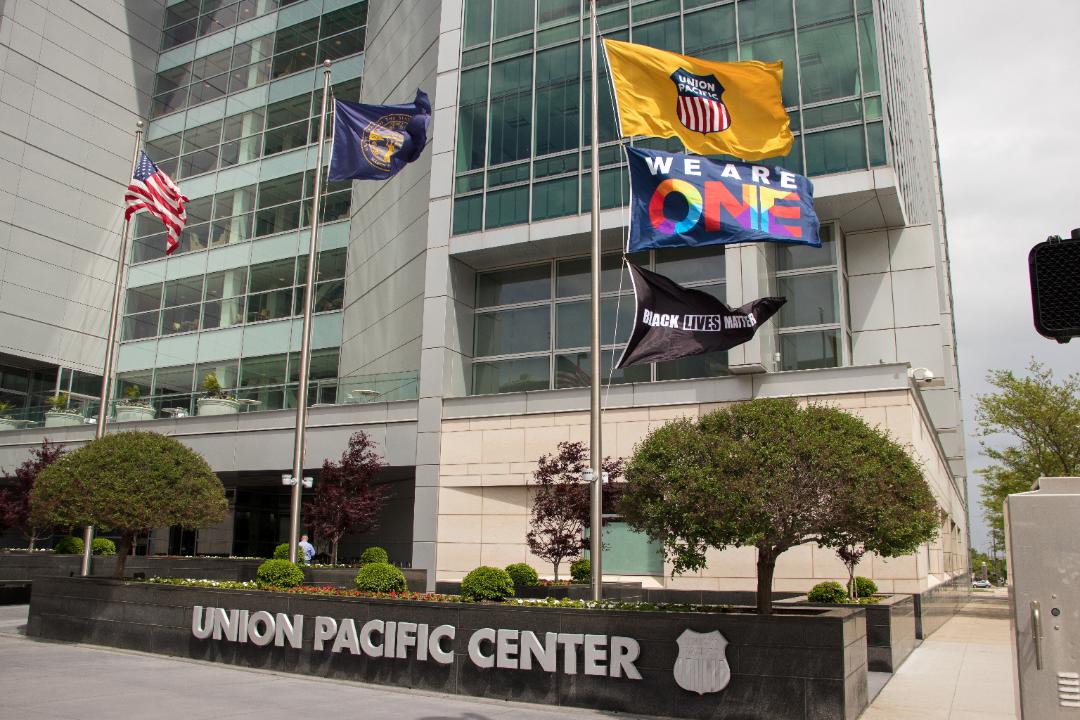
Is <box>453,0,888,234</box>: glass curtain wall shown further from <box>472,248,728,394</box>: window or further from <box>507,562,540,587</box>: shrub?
<box>507,562,540,587</box>: shrub

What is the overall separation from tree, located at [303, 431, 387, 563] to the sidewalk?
16791 mm

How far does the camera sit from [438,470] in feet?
91.6

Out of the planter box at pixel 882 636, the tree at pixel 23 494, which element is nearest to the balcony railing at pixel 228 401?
the tree at pixel 23 494

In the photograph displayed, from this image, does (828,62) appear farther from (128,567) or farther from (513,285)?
(128,567)

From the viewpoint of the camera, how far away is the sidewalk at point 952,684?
1185cm

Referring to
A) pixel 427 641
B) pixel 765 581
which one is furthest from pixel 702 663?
pixel 427 641

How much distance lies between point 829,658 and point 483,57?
80.9 ft

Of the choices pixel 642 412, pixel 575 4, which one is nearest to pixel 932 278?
pixel 642 412

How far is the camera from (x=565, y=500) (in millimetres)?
22156

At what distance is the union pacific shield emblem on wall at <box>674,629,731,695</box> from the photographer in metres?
11.0

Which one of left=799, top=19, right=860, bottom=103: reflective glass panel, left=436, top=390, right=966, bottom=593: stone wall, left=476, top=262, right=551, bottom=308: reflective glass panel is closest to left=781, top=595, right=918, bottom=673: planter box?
left=436, top=390, right=966, bottom=593: stone wall

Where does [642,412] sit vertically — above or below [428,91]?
below

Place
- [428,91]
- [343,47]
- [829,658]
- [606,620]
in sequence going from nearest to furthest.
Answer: [829,658]
[606,620]
[428,91]
[343,47]

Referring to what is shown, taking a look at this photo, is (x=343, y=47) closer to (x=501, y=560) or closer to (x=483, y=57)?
(x=483, y=57)
